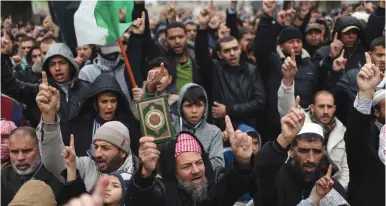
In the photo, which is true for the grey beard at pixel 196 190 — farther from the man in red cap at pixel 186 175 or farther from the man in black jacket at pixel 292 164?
the man in black jacket at pixel 292 164

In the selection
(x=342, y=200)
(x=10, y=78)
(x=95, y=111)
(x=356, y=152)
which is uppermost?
(x=10, y=78)

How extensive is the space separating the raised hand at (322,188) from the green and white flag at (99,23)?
7.89ft

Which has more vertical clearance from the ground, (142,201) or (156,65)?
(156,65)

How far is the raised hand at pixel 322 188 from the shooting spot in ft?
10.3

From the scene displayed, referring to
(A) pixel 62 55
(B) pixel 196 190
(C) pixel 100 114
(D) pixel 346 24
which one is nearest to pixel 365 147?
(B) pixel 196 190

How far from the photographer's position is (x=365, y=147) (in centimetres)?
340

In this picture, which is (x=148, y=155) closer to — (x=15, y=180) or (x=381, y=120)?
(x=15, y=180)

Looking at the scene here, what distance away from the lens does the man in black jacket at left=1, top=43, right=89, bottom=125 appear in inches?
189

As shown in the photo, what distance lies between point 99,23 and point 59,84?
0.74m

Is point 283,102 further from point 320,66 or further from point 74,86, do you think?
point 74,86

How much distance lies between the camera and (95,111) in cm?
453

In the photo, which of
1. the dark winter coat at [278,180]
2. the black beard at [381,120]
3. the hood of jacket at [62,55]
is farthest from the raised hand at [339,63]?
the hood of jacket at [62,55]

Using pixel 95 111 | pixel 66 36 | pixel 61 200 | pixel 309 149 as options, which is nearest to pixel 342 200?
pixel 309 149

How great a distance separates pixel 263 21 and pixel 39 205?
3367mm
